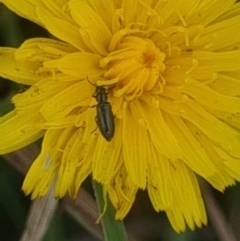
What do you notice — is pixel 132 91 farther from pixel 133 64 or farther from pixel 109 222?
pixel 109 222

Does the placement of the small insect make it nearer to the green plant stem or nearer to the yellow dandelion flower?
the yellow dandelion flower

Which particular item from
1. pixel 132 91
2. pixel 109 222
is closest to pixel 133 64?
pixel 132 91

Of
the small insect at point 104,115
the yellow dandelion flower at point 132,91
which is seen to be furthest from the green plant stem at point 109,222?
the small insect at point 104,115

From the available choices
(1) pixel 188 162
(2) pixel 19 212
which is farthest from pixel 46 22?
(2) pixel 19 212

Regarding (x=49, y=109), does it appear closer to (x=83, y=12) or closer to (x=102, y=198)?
(x=83, y=12)

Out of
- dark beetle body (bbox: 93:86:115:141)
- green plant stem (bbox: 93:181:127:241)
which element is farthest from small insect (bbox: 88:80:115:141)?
green plant stem (bbox: 93:181:127:241)

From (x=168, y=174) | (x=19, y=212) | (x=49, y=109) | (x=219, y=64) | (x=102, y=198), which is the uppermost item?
(x=219, y=64)

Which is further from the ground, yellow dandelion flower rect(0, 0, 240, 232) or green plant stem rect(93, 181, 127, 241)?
yellow dandelion flower rect(0, 0, 240, 232)
